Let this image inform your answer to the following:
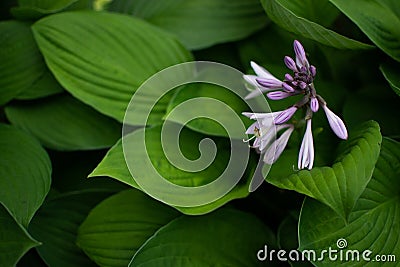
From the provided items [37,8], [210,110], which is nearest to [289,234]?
[210,110]

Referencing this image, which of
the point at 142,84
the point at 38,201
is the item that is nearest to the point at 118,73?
the point at 142,84

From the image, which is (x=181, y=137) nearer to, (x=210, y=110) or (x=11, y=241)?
(x=210, y=110)

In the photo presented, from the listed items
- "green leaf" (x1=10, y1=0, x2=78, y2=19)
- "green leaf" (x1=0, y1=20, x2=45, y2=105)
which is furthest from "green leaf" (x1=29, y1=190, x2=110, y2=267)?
"green leaf" (x1=10, y1=0, x2=78, y2=19)

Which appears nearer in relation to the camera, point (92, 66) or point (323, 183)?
point (323, 183)

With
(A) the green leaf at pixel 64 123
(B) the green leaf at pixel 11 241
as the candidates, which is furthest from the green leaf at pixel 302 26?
(B) the green leaf at pixel 11 241

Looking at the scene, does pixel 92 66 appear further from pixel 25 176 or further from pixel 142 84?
pixel 25 176

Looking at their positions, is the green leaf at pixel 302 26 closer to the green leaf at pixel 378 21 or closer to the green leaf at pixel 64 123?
the green leaf at pixel 378 21

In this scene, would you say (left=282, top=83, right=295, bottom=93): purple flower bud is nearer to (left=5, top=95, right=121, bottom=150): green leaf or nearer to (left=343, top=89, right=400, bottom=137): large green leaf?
(left=343, top=89, right=400, bottom=137): large green leaf
